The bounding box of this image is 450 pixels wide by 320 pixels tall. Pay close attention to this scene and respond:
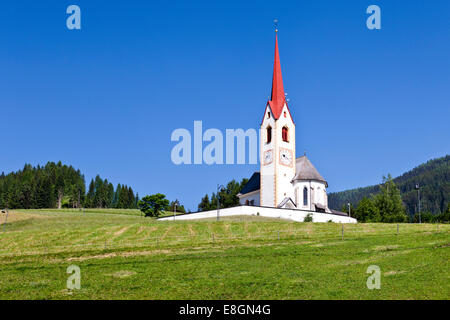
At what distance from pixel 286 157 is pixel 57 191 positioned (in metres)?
108

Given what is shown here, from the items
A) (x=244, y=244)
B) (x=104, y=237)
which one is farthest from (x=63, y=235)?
(x=244, y=244)

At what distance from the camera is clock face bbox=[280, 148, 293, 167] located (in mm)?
78312

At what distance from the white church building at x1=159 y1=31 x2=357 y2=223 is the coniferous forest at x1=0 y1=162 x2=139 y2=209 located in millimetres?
90877

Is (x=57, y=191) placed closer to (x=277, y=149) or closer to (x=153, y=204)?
(x=153, y=204)

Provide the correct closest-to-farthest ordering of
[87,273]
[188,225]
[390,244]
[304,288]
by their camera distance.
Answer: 1. [304,288]
2. [87,273]
3. [390,244]
4. [188,225]

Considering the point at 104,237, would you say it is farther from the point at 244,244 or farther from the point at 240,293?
the point at 240,293

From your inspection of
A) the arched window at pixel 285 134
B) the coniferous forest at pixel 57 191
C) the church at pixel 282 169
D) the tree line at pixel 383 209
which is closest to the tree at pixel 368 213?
the tree line at pixel 383 209

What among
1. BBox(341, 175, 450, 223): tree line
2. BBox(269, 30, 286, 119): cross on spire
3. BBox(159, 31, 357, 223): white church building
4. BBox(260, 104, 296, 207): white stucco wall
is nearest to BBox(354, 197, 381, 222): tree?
BBox(341, 175, 450, 223): tree line

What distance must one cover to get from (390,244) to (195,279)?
689 inches

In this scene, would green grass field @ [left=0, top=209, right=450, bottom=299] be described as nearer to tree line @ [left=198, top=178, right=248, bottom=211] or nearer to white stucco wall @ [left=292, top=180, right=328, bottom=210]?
white stucco wall @ [left=292, top=180, right=328, bottom=210]

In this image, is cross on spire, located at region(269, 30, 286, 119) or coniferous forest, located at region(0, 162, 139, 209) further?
coniferous forest, located at region(0, 162, 139, 209)

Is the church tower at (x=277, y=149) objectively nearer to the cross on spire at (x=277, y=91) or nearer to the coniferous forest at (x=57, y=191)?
the cross on spire at (x=277, y=91)

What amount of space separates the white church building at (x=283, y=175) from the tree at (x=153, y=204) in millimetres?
36613
